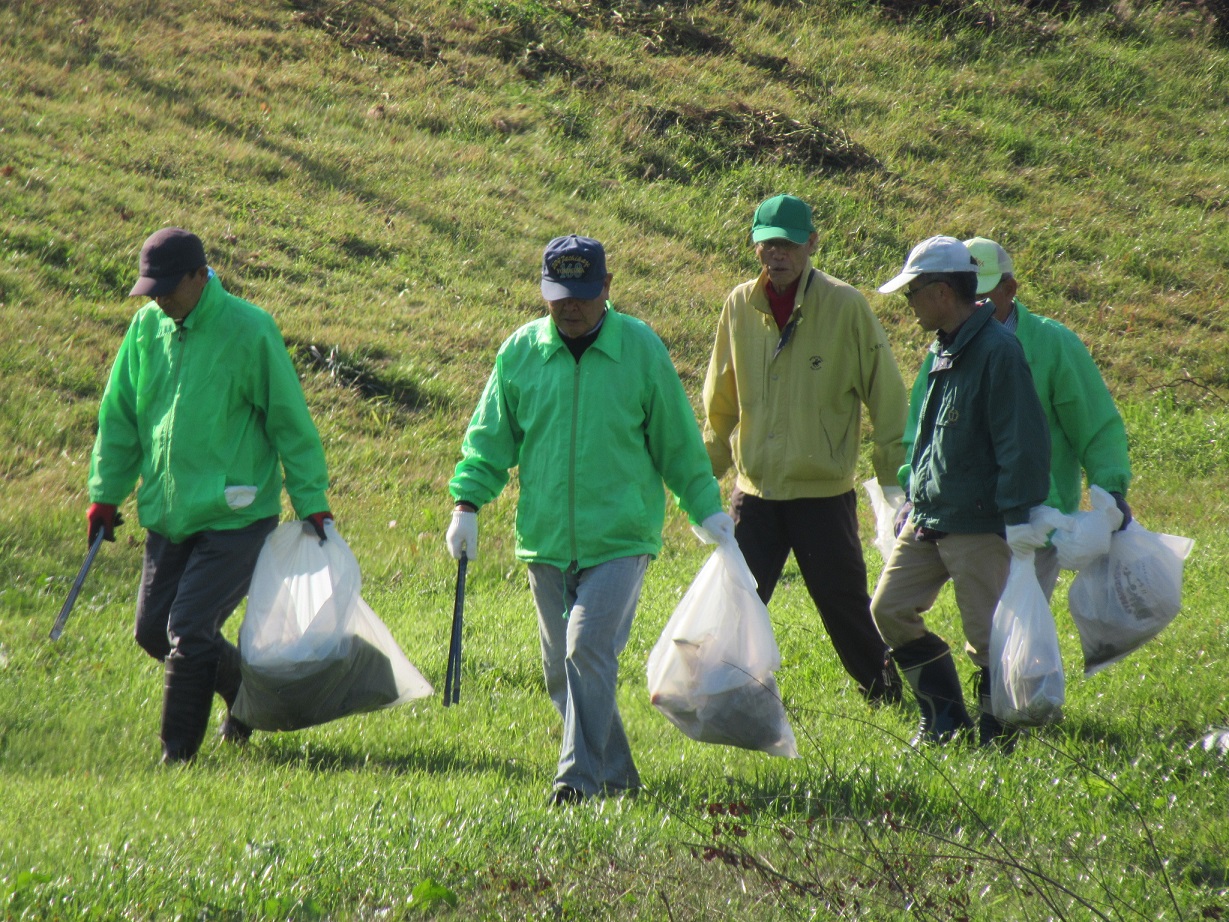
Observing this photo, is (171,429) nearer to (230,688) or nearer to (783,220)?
(230,688)

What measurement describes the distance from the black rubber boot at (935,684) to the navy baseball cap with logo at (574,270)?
1866 mm

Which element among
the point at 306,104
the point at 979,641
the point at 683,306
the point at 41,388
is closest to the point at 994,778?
the point at 979,641

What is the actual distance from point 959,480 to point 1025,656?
2.18ft

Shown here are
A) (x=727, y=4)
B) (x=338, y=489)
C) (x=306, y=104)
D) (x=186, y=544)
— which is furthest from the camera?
(x=727, y=4)

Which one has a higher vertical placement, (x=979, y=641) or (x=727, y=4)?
(x=727, y=4)

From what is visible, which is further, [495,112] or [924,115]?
[924,115]

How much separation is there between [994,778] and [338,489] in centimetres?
562

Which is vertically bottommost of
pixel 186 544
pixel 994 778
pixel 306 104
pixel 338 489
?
pixel 338 489

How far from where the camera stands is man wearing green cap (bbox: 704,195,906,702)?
17.5ft

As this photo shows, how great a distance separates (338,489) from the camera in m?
9.04

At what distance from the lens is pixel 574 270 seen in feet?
Result: 14.5

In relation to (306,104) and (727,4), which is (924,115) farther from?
(306,104)

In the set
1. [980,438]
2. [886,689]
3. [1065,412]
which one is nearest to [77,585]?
[886,689]

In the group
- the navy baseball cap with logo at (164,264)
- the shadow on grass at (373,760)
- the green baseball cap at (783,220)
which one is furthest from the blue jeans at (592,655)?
the navy baseball cap with logo at (164,264)
